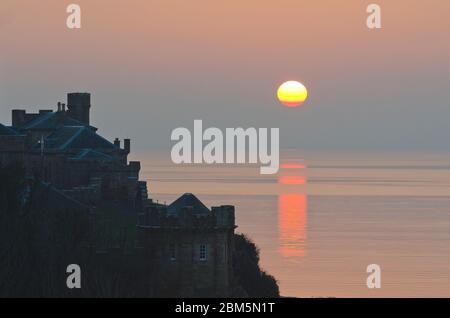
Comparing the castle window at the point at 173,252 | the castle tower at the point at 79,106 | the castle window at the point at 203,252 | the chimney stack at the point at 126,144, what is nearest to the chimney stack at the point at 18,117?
the castle tower at the point at 79,106

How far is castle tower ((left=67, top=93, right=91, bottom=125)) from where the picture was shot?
114m

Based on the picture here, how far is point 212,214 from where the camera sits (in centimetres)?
7881

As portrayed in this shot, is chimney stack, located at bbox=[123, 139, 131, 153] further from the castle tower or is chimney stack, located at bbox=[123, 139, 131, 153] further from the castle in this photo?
the castle tower

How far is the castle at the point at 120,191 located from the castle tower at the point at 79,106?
0.08 metres

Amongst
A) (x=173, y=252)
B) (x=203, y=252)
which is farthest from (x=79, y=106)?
(x=203, y=252)

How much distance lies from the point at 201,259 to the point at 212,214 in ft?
8.16

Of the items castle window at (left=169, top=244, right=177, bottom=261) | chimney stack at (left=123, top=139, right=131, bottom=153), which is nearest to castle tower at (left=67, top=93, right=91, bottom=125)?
chimney stack at (left=123, top=139, right=131, bottom=153)

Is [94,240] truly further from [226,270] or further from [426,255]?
[426,255]

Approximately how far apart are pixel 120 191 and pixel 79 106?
17837mm

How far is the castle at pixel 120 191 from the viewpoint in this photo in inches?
3108

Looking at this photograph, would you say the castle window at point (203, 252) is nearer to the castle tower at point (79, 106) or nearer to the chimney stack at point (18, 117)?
the chimney stack at point (18, 117)

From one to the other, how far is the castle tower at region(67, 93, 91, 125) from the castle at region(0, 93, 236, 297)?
0.08 meters

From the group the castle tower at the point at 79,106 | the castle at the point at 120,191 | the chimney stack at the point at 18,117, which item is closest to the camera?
the castle at the point at 120,191
